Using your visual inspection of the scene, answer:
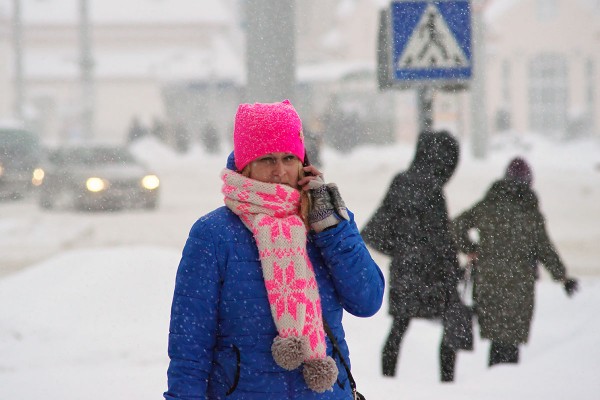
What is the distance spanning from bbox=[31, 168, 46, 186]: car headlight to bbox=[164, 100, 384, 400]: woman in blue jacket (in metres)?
15.5

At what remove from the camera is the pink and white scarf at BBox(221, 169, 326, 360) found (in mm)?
2557

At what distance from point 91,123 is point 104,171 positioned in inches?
336

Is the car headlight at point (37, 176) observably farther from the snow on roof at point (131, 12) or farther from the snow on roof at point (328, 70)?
the snow on roof at point (131, 12)

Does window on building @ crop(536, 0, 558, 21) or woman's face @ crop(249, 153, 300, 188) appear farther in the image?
window on building @ crop(536, 0, 558, 21)

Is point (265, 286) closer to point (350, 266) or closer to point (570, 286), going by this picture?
point (350, 266)

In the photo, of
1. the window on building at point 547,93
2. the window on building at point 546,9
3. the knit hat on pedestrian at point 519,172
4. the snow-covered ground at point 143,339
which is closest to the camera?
the snow-covered ground at point 143,339

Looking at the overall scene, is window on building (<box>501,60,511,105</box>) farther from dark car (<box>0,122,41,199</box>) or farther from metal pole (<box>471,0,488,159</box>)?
dark car (<box>0,122,41,199</box>)

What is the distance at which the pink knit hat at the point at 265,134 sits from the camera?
266 centimetres

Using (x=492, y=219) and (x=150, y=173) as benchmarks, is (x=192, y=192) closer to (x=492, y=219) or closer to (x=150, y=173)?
(x=150, y=173)

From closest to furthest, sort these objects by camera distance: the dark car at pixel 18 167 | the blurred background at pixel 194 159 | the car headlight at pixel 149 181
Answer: the blurred background at pixel 194 159
the car headlight at pixel 149 181
the dark car at pixel 18 167

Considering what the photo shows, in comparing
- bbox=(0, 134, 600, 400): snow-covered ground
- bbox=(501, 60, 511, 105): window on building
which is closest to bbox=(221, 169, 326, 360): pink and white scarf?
bbox=(0, 134, 600, 400): snow-covered ground

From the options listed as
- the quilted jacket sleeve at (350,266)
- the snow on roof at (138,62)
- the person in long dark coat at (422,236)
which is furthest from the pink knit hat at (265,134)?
the snow on roof at (138,62)

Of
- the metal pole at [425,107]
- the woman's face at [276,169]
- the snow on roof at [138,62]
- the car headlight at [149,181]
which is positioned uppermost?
the snow on roof at [138,62]

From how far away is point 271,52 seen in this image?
6.30 m
